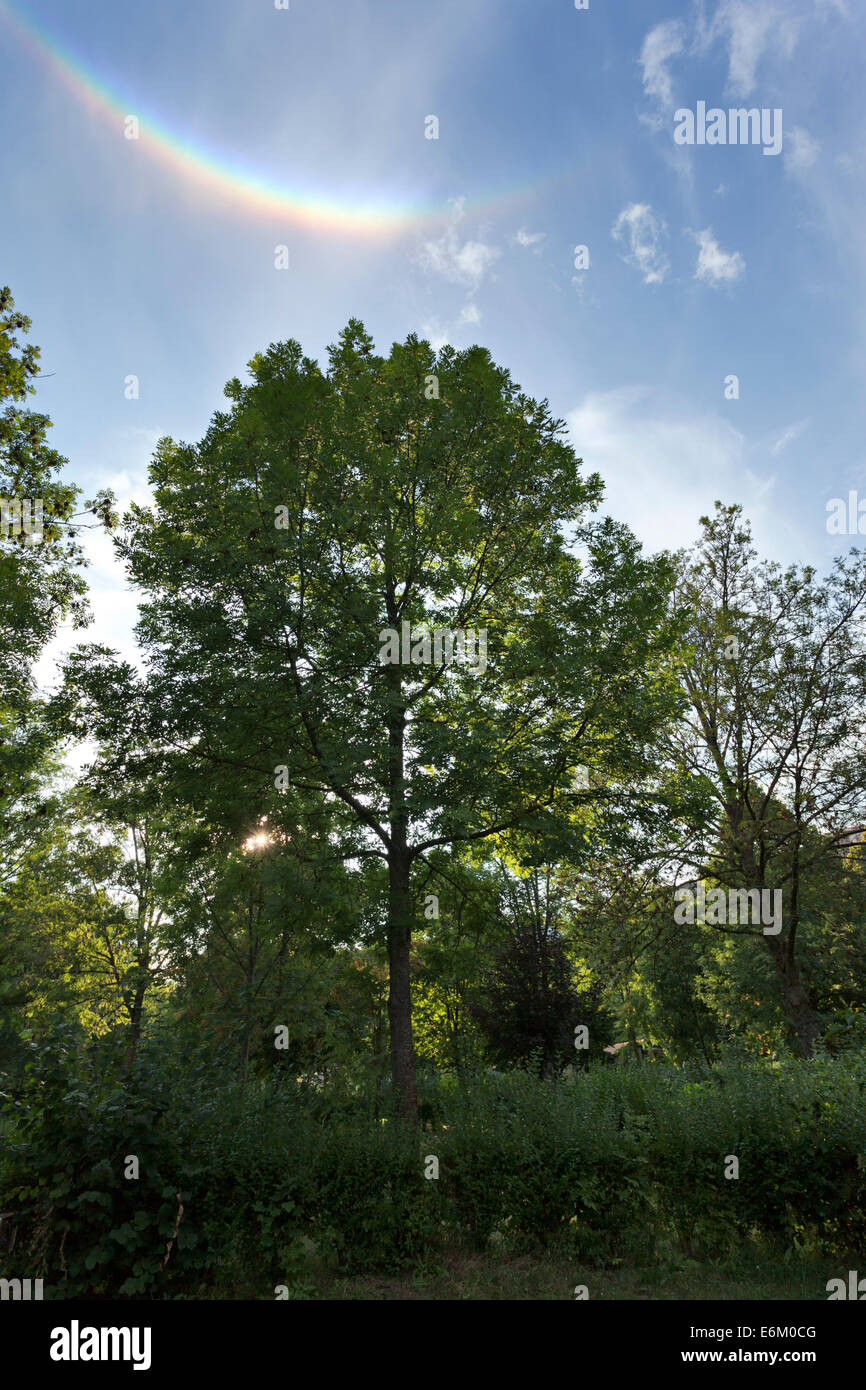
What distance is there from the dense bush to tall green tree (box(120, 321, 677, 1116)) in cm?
191

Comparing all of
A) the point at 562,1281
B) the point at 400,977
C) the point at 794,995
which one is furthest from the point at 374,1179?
the point at 794,995

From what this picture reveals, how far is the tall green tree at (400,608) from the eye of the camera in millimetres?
9430

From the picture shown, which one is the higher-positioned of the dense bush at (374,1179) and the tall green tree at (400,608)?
the tall green tree at (400,608)

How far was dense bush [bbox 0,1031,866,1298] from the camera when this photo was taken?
21.4 ft

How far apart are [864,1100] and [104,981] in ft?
84.3

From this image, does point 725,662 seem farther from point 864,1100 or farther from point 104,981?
point 104,981

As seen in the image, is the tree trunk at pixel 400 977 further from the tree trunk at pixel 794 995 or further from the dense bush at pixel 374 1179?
the tree trunk at pixel 794 995

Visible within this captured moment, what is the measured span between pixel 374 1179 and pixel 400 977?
315 cm

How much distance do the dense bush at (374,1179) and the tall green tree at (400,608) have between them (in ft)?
6.28

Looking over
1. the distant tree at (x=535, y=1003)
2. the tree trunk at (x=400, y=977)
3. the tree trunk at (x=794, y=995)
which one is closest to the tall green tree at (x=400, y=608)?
the tree trunk at (x=400, y=977)

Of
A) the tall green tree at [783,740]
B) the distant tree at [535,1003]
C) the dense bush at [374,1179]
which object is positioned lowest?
the distant tree at [535,1003]

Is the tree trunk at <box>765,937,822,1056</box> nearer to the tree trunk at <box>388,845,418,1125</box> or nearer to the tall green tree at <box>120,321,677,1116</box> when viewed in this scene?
the tall green tree at <box>120,321,677,1116</box>
